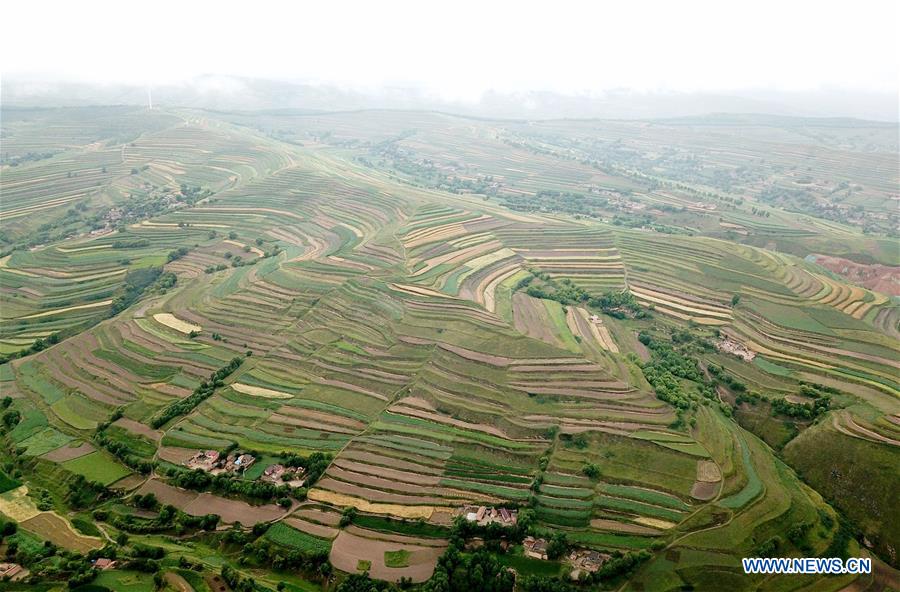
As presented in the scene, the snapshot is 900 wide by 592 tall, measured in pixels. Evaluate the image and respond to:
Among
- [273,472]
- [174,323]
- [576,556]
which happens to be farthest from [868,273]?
[174,323]

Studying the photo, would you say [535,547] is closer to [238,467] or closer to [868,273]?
[238,467]

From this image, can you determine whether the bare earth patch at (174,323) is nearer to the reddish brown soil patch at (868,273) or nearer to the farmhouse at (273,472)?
the farmhouse at (273,472)

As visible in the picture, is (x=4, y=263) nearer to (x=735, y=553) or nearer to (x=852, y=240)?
(x=735, y=553)

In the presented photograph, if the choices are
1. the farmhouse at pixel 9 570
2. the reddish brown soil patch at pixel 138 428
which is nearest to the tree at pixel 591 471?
the reddish brown soil patch at pixel 138 428

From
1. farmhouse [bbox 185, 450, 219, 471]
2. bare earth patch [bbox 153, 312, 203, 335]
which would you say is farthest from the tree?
bare earth patch [bbox 153, 312, 203, 335]

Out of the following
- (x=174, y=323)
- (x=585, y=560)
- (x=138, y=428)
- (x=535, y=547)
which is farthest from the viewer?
(x=174, y=323)

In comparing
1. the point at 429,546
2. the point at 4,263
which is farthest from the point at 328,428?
the point at 4,263

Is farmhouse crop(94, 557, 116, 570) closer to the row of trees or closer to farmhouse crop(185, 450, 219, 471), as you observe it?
farmhouse crop(185, 450, 219, 471)
